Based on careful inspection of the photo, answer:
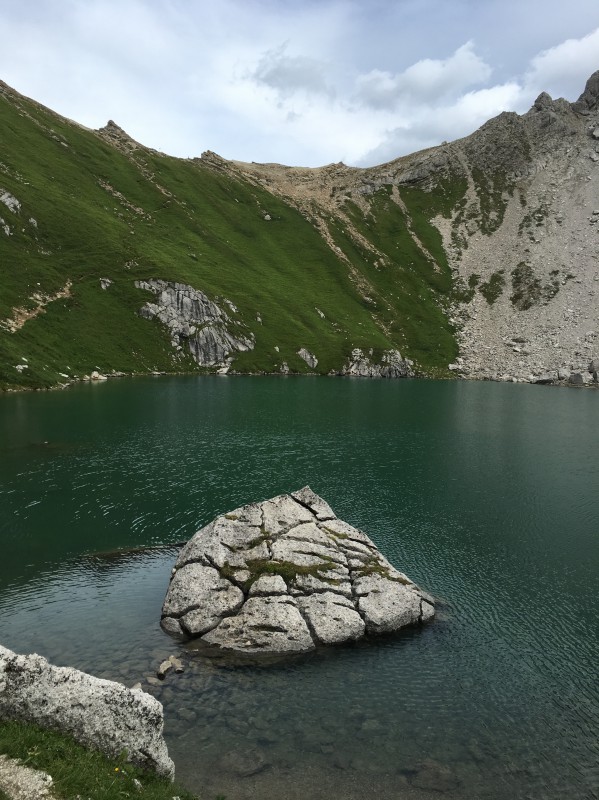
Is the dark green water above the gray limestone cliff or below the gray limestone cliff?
below

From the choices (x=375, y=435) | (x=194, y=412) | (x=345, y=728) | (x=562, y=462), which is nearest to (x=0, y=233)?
(x=194, y=412)

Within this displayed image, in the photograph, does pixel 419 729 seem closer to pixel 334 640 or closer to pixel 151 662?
pixel 334 640

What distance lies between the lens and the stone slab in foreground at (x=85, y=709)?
16.8 meters

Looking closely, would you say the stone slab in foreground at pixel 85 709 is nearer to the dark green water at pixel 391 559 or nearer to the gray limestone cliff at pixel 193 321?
the dark green water at pixel 391 559

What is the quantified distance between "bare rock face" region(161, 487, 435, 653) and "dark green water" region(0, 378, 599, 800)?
1454 mm

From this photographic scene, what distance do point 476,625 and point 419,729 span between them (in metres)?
11.3

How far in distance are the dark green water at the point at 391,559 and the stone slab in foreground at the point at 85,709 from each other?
315 cm

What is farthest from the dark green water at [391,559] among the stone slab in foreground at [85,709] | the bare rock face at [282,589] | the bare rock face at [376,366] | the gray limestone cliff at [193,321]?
the bare rock face at [376,366]

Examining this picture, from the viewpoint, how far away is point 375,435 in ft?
288

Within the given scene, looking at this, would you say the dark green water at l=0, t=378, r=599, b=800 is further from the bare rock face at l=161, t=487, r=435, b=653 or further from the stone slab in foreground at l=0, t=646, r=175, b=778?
the stone slab in foreground at l=0, t=646, r=175, b=778

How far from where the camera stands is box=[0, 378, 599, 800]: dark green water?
21062 mm

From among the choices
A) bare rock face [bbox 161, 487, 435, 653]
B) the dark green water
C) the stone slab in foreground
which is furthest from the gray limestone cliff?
the stone slab in foreground

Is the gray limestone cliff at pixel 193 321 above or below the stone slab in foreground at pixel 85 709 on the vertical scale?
above

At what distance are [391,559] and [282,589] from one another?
13.2m
